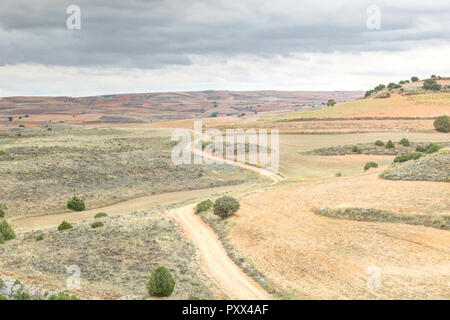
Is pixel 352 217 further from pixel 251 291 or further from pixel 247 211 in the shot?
pixel 251 291

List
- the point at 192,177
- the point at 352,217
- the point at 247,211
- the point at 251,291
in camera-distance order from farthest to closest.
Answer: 1. the point at 192,177
2. the point at 247,211
3. the point at 352,217
4. the point at 251,291

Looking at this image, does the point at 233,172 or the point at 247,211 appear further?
the point at 233,172

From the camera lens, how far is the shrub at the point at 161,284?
19.4 metres

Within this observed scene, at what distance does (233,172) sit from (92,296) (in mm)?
46484

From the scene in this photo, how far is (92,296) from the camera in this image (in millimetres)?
18938

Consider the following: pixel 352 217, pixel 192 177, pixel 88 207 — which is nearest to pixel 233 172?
pixel 192 177

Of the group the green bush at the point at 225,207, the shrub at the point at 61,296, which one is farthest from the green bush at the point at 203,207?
the shrub at the point at 61,296
